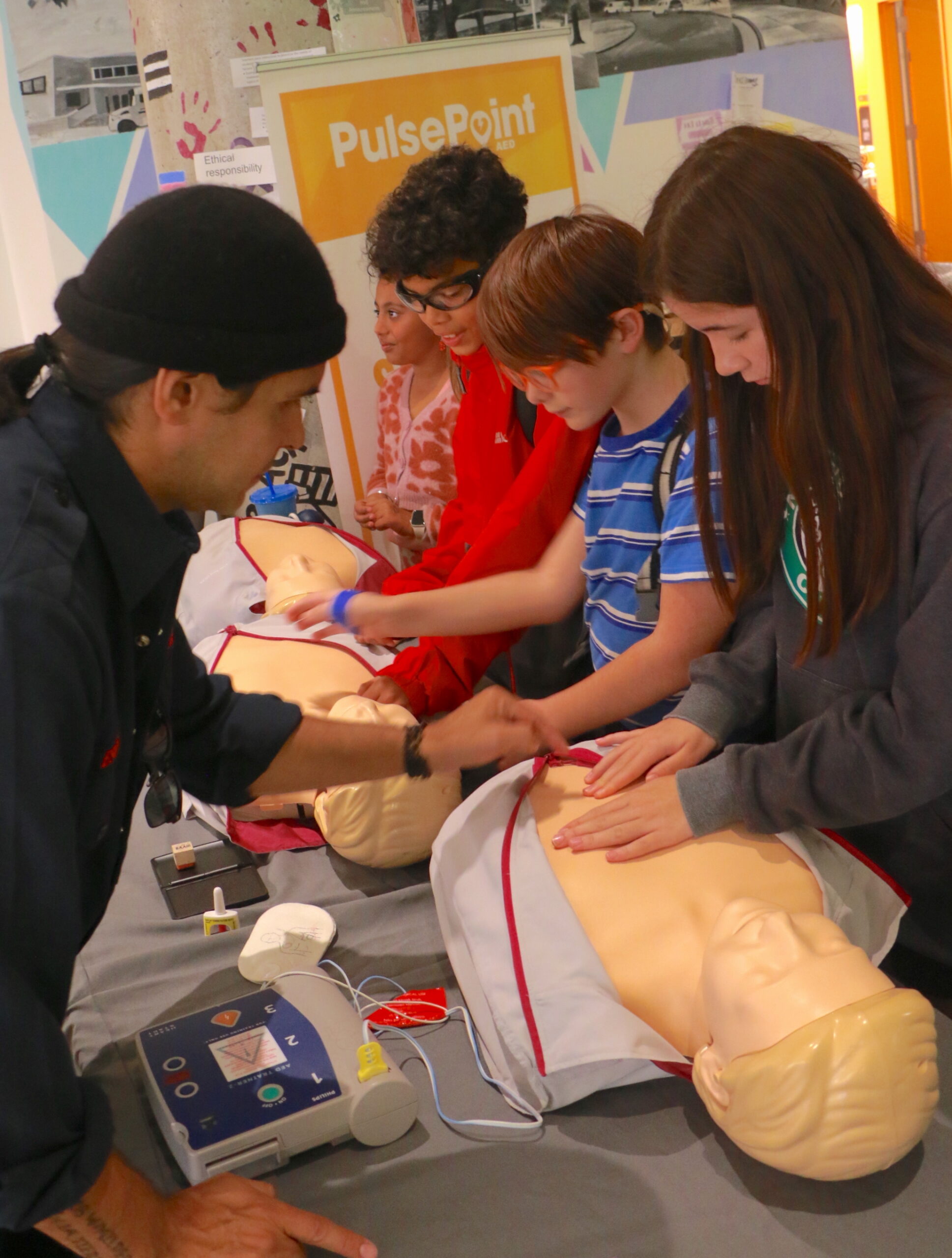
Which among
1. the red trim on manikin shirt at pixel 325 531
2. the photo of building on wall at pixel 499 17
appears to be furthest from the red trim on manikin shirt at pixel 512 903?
the photo of building on wall at pixel 499 17

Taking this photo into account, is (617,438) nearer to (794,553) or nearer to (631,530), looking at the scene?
(631,530)

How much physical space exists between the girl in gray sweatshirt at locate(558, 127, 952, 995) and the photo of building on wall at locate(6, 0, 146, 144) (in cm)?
423

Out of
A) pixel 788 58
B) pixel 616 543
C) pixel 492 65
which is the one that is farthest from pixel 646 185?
pixel 616 543

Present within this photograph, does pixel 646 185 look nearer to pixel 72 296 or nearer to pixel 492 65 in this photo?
pixel 492 65

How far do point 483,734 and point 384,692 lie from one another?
2.27 ft

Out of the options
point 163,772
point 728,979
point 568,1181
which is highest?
point 163,772

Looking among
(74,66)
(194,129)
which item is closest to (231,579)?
(194,129)

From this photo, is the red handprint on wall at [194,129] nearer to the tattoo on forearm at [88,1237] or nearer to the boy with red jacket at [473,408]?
the boy with red jacket at [473,408]

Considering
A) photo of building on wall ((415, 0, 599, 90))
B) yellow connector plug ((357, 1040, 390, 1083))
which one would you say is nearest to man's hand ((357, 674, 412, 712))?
yellow connector plug ((357, 1040, 390, 1083))

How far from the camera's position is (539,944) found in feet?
4.52

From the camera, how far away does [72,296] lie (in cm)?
98

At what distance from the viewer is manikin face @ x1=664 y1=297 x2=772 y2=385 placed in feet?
4.01

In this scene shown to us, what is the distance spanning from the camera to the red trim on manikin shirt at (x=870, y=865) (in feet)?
4.65

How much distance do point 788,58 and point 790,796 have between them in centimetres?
312
